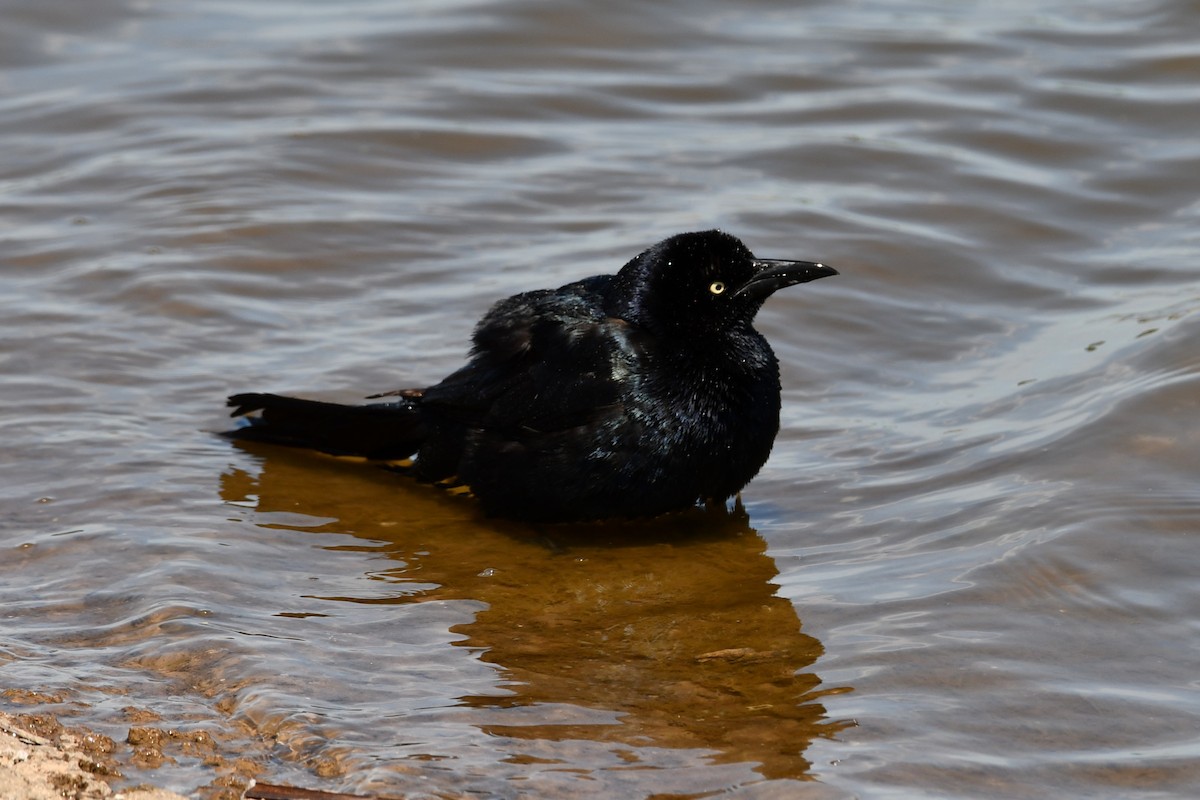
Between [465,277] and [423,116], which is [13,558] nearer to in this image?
[465,277]

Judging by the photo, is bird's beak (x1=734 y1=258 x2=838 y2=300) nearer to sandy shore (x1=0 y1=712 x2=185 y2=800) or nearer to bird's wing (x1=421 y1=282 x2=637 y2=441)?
bird's wing (x1=421 y1=282 x2=637 y2=441)

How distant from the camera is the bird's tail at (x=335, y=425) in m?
6.25

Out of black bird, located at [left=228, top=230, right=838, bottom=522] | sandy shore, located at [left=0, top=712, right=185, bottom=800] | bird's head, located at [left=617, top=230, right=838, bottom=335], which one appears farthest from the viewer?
bird's head, located at [left=617, top=230, right=838, bottom=335]

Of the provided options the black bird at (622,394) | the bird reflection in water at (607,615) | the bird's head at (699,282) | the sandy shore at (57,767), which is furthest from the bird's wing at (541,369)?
the sandy shore at (57,767)

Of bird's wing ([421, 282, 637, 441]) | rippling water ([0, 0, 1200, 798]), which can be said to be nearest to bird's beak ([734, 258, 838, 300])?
bird's wing ([421, 282, 637, 441])

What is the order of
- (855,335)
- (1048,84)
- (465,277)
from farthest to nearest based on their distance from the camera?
(1048,84), (465,277), (855,335)

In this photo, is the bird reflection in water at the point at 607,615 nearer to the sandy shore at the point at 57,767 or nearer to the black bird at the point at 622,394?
the black bird at the point at 622,394

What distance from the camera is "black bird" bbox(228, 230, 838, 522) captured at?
5566 mm

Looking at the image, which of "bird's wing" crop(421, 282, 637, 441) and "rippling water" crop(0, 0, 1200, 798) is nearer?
"rippling water" crop(0, 0, 1200, 798)

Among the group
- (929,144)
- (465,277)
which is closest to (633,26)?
(929,144)

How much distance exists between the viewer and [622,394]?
5.59 m

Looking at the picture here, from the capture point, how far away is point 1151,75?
10.9 m

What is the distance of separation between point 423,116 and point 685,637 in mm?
6332

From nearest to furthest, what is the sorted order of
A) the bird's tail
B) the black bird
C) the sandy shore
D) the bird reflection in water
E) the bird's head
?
the sandy shore < the bird reflection in water < the black bird < the bird's head < the bird's tail
